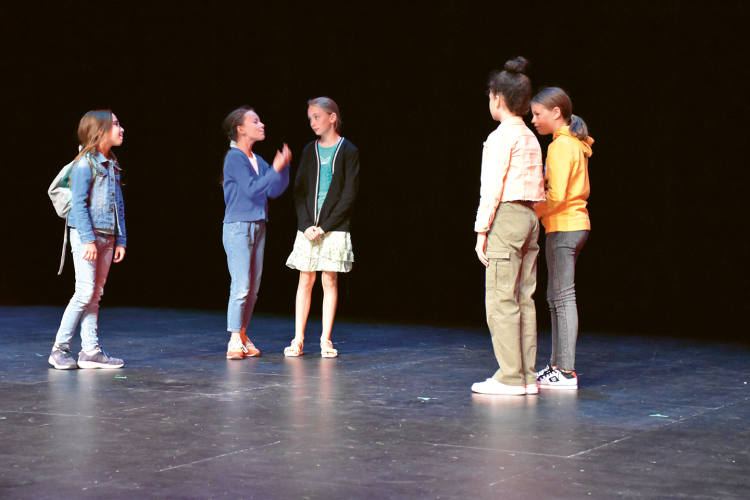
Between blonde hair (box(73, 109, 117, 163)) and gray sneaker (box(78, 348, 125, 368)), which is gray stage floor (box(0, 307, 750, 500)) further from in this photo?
blonde hair (box(73, 109, 117, 163))

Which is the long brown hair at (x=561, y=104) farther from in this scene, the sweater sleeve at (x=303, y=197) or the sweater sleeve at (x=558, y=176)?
the sweater sleeve at (x=303, y=197)

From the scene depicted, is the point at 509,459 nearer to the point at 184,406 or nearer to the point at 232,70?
the point at 184,406

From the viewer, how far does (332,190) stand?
412 cm

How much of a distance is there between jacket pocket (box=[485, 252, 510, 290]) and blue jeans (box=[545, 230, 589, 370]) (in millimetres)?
320

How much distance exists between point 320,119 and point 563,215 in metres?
1.33

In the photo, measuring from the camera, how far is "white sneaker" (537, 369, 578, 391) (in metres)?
3.32

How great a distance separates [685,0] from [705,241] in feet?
6.01

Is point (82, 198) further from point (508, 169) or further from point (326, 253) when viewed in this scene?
point (508, 169)

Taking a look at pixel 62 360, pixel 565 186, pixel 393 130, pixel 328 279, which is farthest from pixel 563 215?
pixel 393 130

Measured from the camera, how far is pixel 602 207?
708 centimetres

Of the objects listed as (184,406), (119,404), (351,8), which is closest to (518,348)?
(184,406)

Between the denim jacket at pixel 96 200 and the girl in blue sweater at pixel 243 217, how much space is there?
53cm

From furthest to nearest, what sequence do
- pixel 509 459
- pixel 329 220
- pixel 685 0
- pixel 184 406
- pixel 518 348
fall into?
pixel 685 0, pixel 329 220, pixel 518 348, pixel 184 406, pixel 509 459

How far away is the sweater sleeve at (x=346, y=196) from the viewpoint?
4.12 metres
